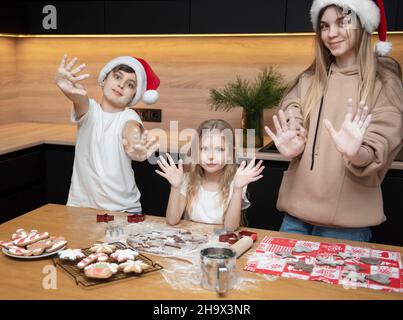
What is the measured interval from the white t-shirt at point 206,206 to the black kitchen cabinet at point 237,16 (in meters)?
1.19

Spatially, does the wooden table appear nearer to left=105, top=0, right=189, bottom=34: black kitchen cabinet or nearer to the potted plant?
the potted plant

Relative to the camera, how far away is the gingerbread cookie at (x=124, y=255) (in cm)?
120

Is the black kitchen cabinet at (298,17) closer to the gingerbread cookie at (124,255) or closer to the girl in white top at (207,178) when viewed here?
the girl in white top at (207,178)

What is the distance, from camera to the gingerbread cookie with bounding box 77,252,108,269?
3.78 feet

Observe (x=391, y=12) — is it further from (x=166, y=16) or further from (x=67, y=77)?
(x=67, y=77)

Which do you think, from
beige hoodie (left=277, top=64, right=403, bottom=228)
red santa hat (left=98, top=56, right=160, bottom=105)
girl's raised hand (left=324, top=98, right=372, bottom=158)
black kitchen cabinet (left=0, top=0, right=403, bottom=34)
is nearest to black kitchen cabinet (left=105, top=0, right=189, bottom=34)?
black kitchen cabinet (left=0, top=0, right=403, bottom=34)

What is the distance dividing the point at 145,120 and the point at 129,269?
80.8 inches

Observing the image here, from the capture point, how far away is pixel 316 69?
166 cm

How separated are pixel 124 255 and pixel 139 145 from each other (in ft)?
1.96

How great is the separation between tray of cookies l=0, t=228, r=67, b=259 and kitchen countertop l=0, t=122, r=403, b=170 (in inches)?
47.0

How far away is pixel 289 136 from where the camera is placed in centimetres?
157

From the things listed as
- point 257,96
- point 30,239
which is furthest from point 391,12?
point 30,239

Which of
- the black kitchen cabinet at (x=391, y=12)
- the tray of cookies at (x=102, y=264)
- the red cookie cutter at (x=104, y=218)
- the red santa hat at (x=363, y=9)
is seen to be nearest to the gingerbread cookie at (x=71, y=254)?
the tray of cookies at (x=102, y=264)
